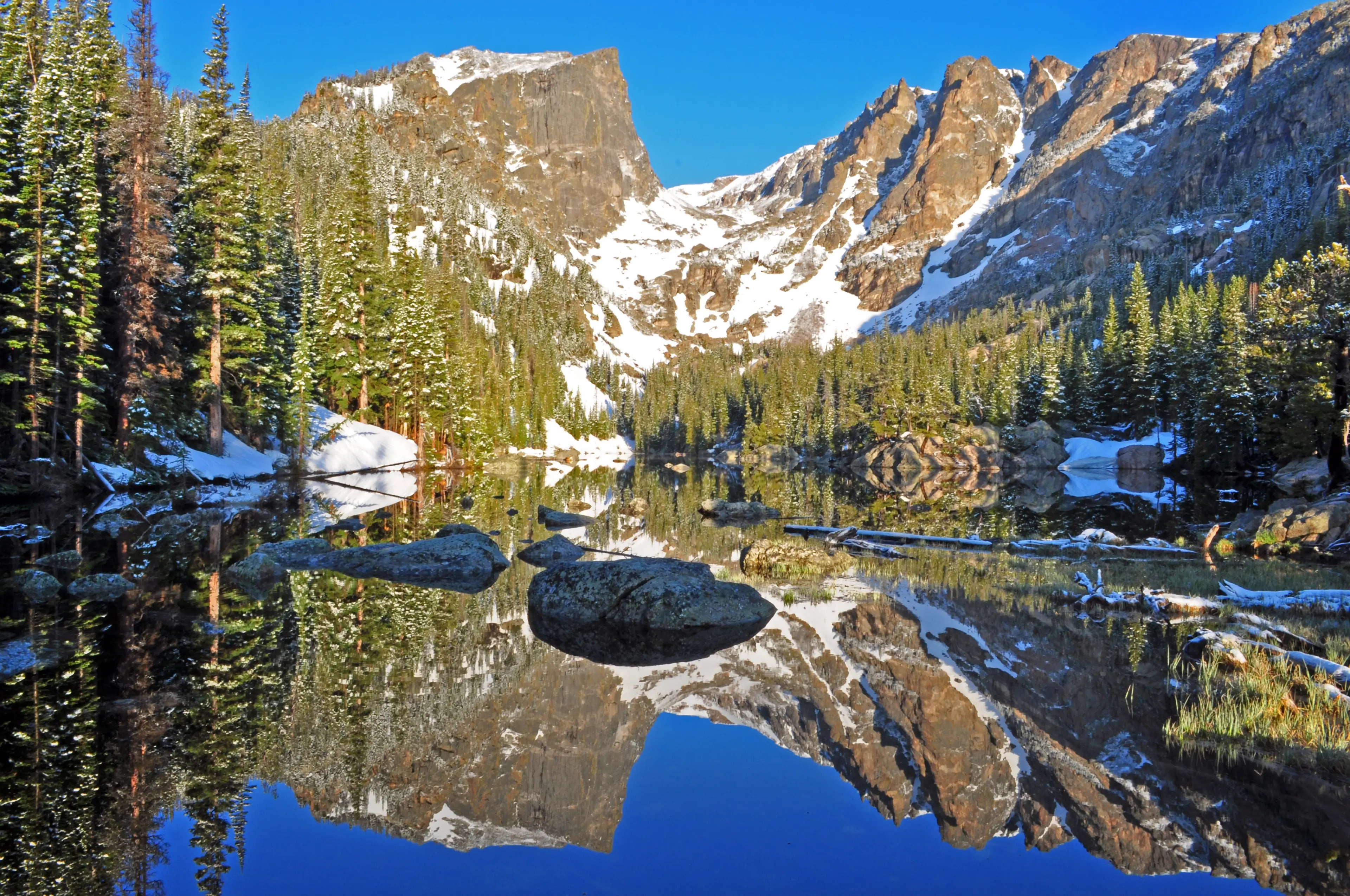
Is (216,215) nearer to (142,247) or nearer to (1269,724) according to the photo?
(142,247)

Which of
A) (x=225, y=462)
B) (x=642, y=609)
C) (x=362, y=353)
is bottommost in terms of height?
(x=642, y=609)

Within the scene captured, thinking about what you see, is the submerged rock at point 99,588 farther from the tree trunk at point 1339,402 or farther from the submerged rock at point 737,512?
the tree trunk at point 1339,402

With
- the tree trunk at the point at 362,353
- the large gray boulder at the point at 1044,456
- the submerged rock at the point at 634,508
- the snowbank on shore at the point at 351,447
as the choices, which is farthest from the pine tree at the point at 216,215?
the large gray boulder at the point at 1044,456

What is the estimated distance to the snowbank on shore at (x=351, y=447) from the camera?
40469mm

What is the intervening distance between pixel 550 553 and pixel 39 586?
385 inches

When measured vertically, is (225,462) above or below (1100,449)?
below

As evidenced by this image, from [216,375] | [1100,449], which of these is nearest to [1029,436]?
[1100,449]

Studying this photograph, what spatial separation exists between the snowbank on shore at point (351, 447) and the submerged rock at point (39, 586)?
91.0 ft

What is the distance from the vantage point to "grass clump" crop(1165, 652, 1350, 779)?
22.3 ft

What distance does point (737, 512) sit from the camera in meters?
30.0

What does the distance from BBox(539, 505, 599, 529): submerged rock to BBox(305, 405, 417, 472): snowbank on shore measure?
18.3 metres

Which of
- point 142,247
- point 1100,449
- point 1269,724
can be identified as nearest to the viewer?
point 1269,724

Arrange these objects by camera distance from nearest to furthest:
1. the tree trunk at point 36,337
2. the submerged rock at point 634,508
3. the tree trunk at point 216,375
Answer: the tree trunk at point 36,337 < the tree trunk at point 216,375 < the submerged rock at point 634,508

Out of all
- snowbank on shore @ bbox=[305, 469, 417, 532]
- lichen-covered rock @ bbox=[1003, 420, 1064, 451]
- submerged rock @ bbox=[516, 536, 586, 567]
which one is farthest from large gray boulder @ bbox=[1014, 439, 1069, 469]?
submerged rock @ bbox=[516, 536, 586, 567]
